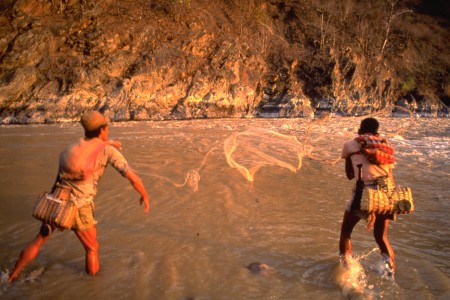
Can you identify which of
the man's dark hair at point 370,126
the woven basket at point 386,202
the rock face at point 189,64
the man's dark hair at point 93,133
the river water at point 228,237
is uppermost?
the rock face at point 189,64

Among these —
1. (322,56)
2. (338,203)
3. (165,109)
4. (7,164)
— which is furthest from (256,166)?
(322,56)

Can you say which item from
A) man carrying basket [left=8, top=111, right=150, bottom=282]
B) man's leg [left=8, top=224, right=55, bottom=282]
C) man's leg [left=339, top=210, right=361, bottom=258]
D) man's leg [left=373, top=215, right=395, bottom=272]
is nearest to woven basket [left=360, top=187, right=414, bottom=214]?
man's leg [left=373, top=215, right=395, bottom=272]

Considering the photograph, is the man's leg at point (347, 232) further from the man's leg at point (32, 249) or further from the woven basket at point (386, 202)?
the man's leg at point (32, 249)

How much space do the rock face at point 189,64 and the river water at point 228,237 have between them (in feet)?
48.3

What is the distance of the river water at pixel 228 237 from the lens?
10.7 feet

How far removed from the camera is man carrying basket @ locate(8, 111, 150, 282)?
3.12 metres

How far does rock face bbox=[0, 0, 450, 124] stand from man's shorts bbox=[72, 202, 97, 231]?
1949cm

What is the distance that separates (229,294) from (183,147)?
848 centimetres

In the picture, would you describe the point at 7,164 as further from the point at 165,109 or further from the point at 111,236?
the point at 165,109

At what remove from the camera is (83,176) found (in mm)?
3152

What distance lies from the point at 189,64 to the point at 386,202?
24.1 metres

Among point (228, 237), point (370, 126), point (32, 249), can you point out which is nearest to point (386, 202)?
point (370, 126)

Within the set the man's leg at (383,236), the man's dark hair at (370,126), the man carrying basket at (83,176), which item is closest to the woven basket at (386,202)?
the man's leg at (383,236)

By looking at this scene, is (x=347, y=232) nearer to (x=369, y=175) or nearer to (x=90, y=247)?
(x=369, y=175)
